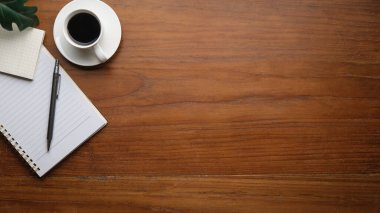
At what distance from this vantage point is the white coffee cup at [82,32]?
2.55 ft

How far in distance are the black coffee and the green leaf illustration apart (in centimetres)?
8

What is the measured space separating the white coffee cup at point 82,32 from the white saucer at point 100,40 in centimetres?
2

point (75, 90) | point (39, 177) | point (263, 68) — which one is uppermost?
point (263, 68)

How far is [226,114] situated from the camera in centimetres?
85

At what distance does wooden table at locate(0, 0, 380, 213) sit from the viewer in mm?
833

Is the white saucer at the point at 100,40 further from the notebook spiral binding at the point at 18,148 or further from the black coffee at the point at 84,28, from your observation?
the notebook spiral binding at the point at 18,148

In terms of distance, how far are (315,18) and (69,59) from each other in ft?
1.60

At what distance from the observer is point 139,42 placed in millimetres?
831

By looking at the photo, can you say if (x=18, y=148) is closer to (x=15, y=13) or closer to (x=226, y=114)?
(x=15, y=13)

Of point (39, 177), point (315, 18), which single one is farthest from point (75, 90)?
point (315, 18)

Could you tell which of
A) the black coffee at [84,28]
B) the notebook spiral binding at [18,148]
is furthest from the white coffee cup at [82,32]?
the notebook spiral binding at [18,148]

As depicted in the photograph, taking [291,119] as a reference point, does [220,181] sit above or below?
below

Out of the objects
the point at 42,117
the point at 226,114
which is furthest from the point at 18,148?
the point at 226,114

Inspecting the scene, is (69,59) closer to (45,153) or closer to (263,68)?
(45,153)
